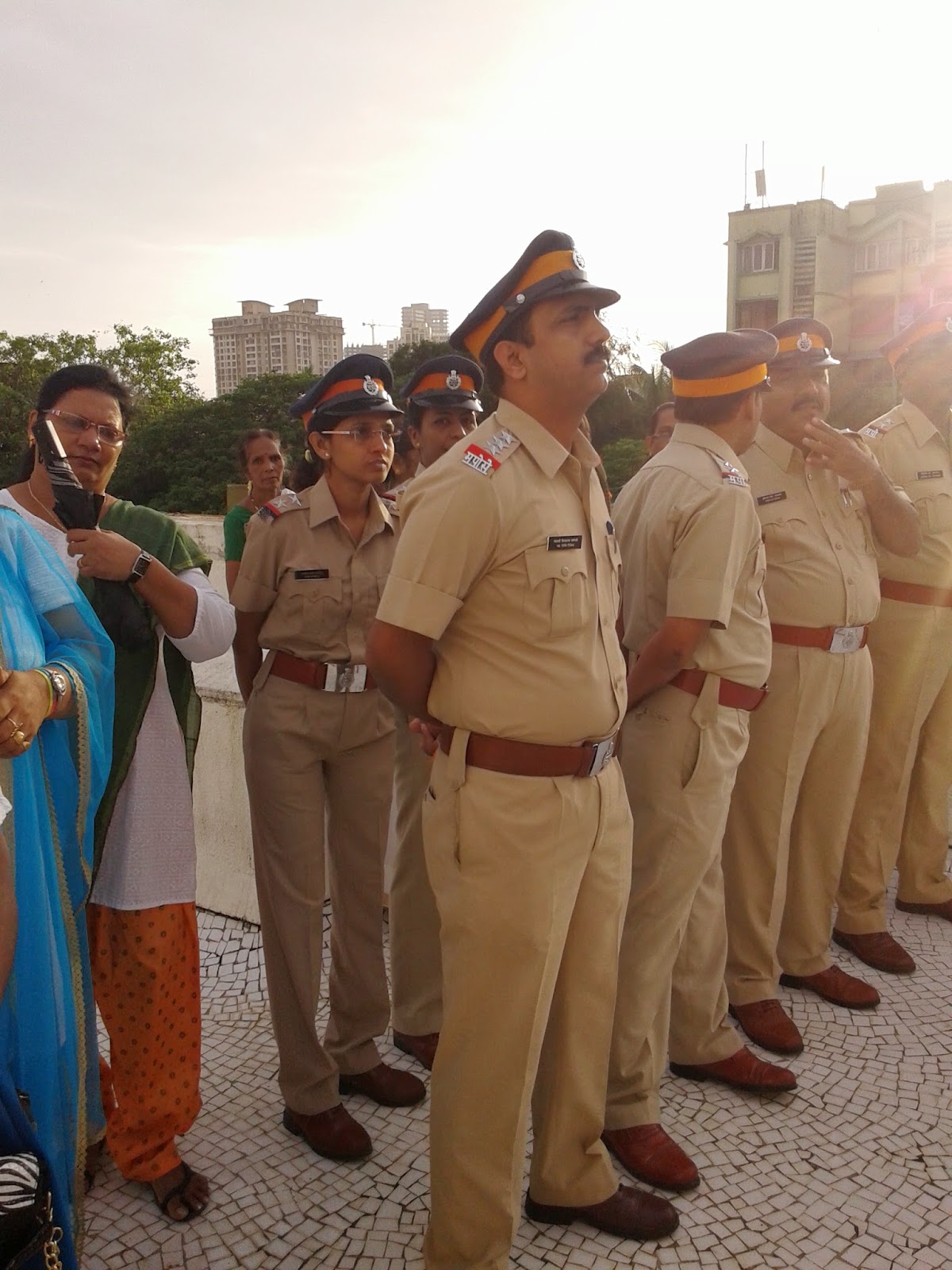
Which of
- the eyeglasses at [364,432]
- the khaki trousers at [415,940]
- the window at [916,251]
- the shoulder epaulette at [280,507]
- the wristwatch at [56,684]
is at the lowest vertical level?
the khaki trousers at [415,940]

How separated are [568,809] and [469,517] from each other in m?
0.66

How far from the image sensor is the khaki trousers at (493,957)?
220cm

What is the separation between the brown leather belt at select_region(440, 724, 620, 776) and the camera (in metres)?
2.20

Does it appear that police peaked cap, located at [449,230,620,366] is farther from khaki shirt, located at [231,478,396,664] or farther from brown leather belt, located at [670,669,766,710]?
brown leather belt, located at [670,669,766,710]

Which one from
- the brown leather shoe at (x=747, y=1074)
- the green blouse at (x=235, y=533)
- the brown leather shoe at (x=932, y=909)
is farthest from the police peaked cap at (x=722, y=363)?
the green blouse at (x=235, y=533)

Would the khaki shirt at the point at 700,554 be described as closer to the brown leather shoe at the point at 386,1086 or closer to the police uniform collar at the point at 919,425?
the brown leather shoe at the point at 386,1086

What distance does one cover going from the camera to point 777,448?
3539 millimetres

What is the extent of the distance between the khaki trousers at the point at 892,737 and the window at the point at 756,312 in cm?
3990

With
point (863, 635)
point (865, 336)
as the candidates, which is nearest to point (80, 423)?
point (863, 635)

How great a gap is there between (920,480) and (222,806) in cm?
315

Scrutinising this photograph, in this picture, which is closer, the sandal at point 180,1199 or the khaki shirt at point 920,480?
the sandal at point 180,1199

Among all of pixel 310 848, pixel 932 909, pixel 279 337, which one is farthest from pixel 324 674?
pixel 279 337

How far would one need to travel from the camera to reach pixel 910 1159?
9.18ft

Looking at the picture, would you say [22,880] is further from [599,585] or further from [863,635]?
[863,635]
